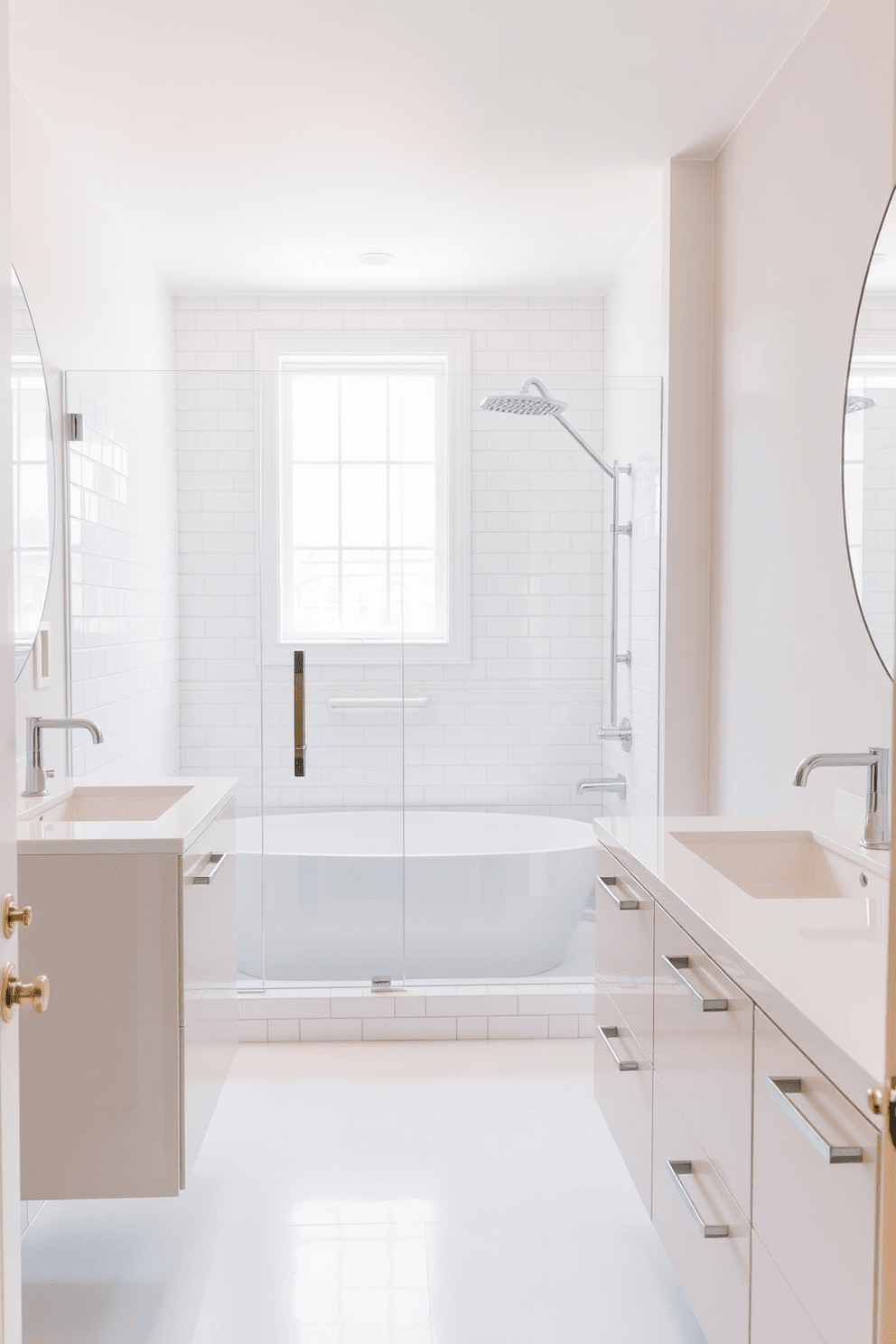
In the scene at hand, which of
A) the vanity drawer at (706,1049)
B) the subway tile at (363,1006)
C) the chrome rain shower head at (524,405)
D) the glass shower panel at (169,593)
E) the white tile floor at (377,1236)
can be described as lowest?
the white tile floor at (377,1236)

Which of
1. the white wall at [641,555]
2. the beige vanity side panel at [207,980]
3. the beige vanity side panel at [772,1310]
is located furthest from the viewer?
the white wall at [641,555]

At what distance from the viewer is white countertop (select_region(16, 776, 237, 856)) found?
2154 mm

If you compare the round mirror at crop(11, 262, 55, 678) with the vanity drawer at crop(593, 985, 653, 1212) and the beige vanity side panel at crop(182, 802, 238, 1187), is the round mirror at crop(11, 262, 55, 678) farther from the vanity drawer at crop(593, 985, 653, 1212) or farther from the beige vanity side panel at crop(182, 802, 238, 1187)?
the vanity drawer at crop(593, 985, 653, 1212)

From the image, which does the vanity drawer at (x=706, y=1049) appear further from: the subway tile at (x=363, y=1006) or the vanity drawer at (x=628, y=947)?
the subway tile at (x=363, y=1006)

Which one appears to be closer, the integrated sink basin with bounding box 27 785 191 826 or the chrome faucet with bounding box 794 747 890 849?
the chrome faucet with bounding box 794 747 890 849

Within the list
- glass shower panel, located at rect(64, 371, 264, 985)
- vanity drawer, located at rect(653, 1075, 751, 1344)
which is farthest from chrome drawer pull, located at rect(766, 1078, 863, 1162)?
glass shower panel, located at rect(64, 371, 264, 985)

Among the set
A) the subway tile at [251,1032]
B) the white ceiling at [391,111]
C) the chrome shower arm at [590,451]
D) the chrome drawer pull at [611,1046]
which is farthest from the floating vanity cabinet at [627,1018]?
the white ceiling at [391,111]

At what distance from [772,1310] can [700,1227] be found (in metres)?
0.27

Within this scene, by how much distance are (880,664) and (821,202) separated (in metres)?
1.11

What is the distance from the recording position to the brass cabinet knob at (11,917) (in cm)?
114

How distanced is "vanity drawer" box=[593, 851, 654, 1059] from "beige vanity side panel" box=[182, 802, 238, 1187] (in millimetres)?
894

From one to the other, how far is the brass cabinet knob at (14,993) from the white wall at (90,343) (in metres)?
1.77

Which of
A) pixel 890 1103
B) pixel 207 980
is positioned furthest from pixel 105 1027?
pixel 890 1103

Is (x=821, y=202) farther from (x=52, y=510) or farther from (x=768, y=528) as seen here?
(x=52, y=510)
